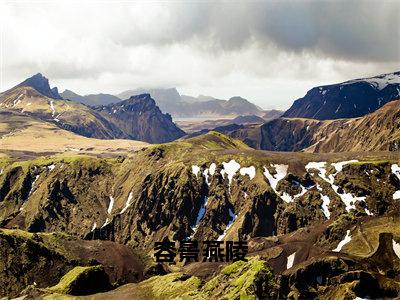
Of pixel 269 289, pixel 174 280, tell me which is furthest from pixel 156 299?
pixel 269 289

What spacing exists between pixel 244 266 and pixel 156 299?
43.1 m

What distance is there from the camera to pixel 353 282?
605 ft

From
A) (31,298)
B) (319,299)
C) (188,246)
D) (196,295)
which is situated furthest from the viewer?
(319,299)

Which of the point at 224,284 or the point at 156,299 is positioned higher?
the point at 224,284

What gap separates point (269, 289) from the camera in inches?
4166

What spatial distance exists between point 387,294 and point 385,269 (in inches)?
893

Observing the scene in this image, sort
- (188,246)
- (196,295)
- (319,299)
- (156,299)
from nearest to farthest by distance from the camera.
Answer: (188,246) < (196,295) < (156,299) < (319,299)

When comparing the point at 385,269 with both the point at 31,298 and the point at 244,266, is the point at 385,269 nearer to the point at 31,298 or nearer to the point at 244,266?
the point at 244,266

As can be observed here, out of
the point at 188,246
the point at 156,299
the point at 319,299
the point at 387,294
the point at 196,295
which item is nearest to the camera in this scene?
the point at 188,246

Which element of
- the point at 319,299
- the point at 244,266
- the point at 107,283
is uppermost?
the point at 244,266

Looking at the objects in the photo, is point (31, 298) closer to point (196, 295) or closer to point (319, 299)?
point (196, 295)

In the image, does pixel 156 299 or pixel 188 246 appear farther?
pixel 156 299

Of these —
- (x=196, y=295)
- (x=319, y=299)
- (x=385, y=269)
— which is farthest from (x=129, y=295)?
(x=385, y=269)

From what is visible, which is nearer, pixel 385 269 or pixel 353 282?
pixel 353 282
